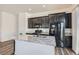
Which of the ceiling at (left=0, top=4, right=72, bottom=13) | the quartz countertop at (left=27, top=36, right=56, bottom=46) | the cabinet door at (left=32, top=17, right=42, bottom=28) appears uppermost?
the ceiling at (left=0, top=4, right=72, bottom=13)

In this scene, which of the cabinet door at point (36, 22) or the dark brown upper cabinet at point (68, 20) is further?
the dark brown upper cabinet at point (68, 20)

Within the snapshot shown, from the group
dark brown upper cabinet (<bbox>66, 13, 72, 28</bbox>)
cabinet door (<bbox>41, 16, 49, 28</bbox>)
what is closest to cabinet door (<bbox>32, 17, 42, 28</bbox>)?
cabinet door (<bbox>41, 16, 49, 28</bbox>)

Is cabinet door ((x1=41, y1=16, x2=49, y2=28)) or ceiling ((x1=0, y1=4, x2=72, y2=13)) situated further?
cabinet door ((x1=41, y1=16, x2=49, y2=28))

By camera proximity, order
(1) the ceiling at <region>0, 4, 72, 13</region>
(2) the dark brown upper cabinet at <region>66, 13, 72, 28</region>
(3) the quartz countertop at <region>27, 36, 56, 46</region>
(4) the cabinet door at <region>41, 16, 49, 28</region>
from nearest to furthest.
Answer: (1) the ceiling at <region>0, 4, 72, 13</region>
(3) the quartz countertop at <region>27, 36, 56, 46</region>
(4) the cabinet door at <region>41, 16, 49, 28</region>
(2) the dark brown upper cabinet at <region>66, 13, 72, 28</region>

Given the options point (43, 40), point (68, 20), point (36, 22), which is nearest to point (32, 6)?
point (43, 40)

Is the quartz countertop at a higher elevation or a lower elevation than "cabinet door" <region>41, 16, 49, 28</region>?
lower

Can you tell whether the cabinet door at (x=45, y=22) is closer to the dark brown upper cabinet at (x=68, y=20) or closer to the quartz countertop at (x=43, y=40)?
the quartz countertop at (x=43, y=40)

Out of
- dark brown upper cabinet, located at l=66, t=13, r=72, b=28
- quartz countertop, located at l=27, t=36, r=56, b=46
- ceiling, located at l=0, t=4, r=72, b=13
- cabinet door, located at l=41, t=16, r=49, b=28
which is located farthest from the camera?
dark brown upper cabinet, located at l=66, t=13, r=72, b=28

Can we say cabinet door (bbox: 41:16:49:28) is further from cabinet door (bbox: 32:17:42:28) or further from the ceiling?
the ceiling

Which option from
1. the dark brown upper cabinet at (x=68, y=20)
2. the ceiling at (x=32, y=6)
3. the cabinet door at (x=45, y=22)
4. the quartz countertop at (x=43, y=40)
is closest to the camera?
the ceiling at (x=32, y=6)

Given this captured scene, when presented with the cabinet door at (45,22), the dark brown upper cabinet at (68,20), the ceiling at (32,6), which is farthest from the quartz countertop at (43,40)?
the dark brown upper cabinet at (68,20)

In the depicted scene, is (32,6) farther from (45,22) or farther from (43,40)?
(45,22)

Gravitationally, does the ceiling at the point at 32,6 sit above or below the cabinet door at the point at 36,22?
above
